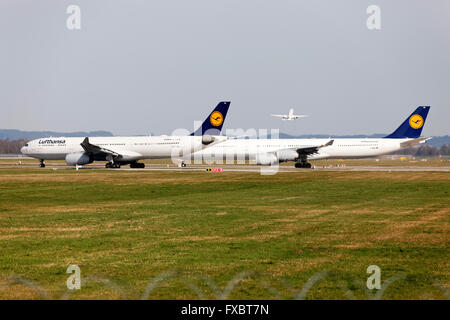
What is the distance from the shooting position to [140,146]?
71125 mm

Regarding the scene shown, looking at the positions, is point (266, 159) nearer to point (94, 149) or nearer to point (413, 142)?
point (413, 142)

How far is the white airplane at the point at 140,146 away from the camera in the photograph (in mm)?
69250

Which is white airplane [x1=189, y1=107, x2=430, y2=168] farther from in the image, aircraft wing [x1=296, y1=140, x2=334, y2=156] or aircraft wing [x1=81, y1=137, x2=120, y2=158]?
aircraft wing [x1=81, y1=137, x2=120, y2=158]

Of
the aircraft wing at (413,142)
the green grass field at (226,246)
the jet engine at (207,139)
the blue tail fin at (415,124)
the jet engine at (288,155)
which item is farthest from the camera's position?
the blue tail fin at (415,124)

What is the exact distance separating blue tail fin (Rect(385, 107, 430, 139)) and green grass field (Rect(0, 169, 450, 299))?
46537 mm

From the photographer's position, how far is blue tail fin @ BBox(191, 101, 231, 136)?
2778 inches

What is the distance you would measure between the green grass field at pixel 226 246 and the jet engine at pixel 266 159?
39.0 metres

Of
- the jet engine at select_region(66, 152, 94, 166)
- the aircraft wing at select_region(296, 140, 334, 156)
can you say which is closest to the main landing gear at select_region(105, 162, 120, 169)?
the jet engine at select_region(66, 152, 94, 166)

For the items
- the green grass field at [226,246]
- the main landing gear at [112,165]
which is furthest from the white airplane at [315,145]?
the green grass field at [226,246]

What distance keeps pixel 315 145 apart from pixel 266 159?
6.27 meters

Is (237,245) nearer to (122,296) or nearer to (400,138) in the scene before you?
(122,296)

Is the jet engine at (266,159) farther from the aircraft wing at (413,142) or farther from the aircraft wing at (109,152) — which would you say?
the aircraft wing at (413,142)

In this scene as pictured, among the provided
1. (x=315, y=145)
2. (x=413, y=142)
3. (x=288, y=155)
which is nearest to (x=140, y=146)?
(x=288, y=155)

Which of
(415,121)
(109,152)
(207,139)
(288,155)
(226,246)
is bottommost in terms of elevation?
(226,246)
